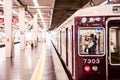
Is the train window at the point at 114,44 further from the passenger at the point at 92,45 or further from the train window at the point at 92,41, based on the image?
the passenger at the point at 92,45

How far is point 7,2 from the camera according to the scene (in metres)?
19.7

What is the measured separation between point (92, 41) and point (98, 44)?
0.54ft

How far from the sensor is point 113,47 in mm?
6641

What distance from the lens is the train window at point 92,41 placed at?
6578 mm

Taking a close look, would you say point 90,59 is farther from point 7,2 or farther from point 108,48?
point 7,2

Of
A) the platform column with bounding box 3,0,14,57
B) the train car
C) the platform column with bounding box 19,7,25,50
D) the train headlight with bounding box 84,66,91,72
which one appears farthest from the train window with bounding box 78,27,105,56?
the platform column with bounding box 19,7,25,50

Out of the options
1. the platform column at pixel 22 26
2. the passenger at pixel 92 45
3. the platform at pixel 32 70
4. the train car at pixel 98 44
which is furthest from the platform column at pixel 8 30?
the passenger at pixel 92 45

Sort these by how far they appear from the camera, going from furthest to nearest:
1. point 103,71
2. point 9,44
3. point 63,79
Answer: point 9,44, point 63,79, point 103,71

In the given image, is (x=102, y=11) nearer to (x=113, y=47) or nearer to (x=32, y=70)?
(x=113, y=47)

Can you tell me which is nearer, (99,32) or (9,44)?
(99,32)

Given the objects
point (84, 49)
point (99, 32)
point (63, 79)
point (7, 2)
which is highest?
point (7, 2)

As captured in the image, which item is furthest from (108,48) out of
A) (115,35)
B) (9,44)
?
(9,44)

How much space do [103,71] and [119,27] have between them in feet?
3.69

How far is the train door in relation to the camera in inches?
254
